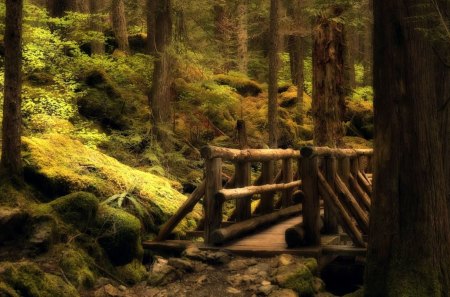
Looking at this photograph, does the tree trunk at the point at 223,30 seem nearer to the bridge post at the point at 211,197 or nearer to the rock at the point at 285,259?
the bridge post at the point at 211,197

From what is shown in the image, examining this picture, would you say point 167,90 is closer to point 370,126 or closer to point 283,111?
point 283,111

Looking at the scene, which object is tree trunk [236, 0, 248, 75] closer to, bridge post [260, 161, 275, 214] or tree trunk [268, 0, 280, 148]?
tree trunk [268, 0, 280, 148]

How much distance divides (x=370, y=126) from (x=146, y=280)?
18664mm

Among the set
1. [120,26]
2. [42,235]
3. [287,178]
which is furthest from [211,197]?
[120,26]

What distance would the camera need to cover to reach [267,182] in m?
10.3

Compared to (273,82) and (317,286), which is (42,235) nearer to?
(317,286)

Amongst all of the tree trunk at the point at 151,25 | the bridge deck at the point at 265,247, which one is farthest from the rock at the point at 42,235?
the tree trunk at the point at 151,25

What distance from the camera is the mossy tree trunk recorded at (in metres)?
5.72

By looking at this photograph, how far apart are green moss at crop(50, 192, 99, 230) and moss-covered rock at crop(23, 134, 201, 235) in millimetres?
102

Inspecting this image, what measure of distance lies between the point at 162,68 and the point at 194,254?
9.15 metres

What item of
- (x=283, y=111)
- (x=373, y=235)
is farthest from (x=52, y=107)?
(x=283, y=111)

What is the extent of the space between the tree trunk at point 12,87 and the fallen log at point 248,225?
3140mm

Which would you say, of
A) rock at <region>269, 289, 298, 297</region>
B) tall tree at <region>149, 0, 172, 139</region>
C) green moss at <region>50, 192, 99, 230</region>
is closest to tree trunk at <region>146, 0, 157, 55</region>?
tall tree at <region>149, 0, 172, 139</region>

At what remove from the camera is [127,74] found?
1673 cm
